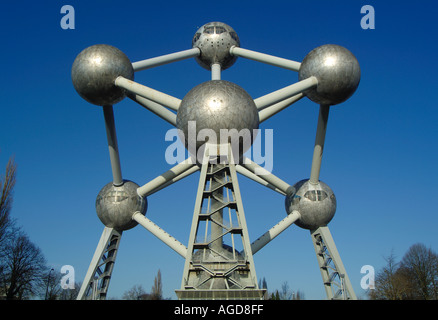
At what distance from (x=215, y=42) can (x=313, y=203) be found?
1069 cm

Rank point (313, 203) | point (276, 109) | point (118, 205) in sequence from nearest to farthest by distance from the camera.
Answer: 1. point (276, 109)
2. point (118, 205)
3. point (313, 203)

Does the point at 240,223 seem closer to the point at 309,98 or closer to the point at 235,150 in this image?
the point at 235,150

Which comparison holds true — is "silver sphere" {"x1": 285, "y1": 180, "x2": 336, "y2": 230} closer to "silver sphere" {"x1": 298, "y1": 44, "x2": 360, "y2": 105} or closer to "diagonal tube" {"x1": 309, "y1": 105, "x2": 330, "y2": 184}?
"diagonal tube" {"x1": 309, "y1": 105, "x2": 330, "y2": 184}

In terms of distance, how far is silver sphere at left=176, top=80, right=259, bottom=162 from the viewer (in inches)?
596

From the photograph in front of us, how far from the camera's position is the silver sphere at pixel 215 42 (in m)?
24.7

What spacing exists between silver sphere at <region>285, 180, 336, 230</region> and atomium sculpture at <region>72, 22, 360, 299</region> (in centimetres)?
5

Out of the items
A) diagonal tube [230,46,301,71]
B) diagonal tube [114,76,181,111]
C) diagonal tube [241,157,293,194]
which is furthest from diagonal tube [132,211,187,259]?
diagonal tube [230,46,301,71]

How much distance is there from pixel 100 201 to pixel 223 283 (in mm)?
10348

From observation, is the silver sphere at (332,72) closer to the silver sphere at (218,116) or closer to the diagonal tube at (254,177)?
the silver sphere at (218,116)

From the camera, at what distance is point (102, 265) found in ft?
75.6

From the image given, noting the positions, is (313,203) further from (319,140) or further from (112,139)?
(112,139)

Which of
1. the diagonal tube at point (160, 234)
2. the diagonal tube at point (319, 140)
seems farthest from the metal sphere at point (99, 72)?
the diagonal tube at point (319, 140)

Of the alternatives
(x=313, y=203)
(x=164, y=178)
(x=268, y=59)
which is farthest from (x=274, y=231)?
(x=268, y=59)
